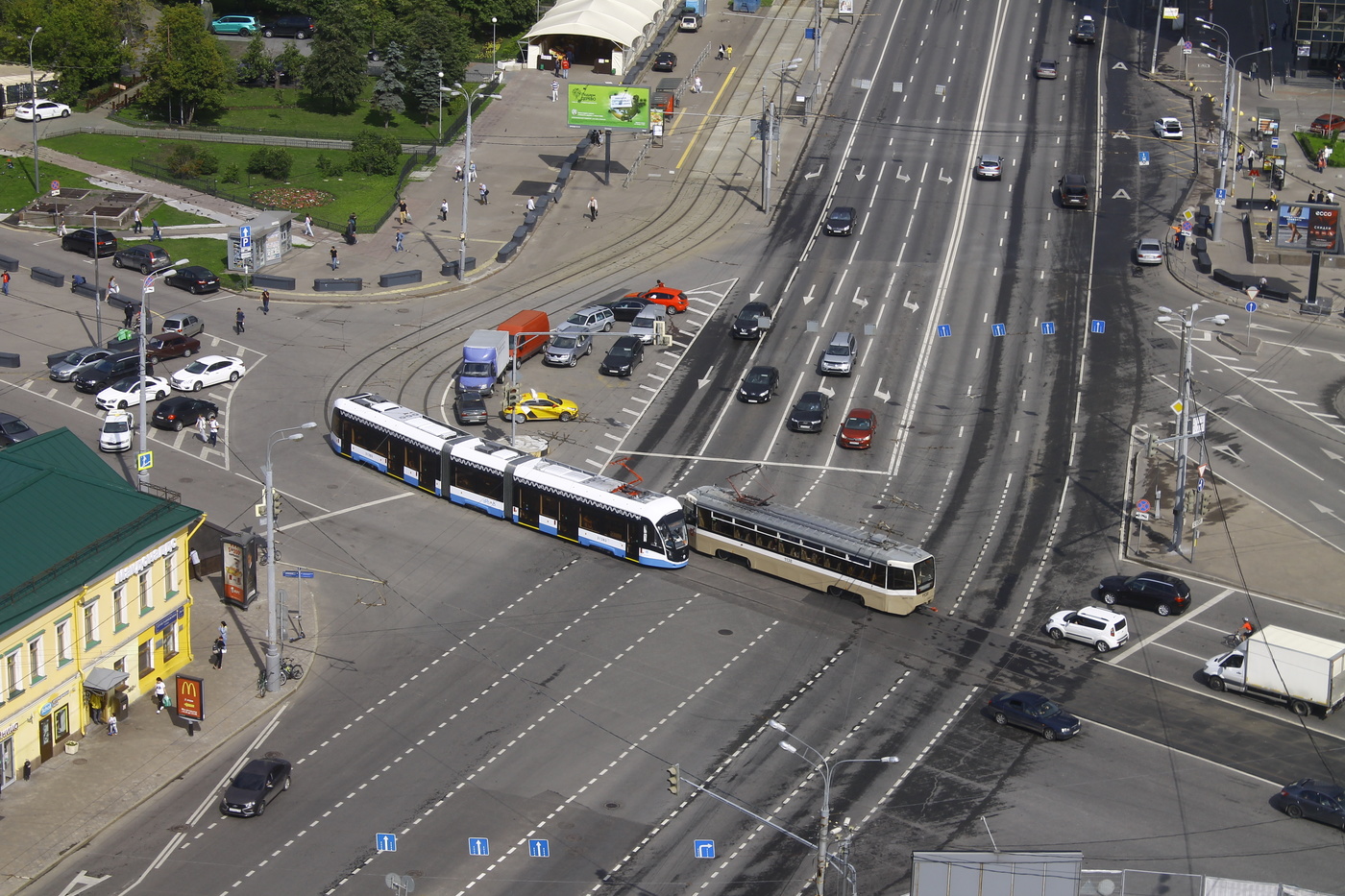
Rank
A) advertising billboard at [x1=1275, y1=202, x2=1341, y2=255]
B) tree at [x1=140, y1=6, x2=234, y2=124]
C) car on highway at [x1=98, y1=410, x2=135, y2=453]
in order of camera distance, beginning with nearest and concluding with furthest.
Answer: car on highway at [x1=98, y1=410, x2=135, y2=453] → advertising billboard at [x1=1275, y1=202, x2=1341, y2=255] → tree at [x1=140, y1=6, x2=234, y2=124]

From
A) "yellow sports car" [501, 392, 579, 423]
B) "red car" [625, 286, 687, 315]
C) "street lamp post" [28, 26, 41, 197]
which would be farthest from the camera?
"street lamp post" [28, 26, 41, 197]

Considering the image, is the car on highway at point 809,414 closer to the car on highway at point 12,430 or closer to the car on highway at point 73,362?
the car on highway at point 73,362

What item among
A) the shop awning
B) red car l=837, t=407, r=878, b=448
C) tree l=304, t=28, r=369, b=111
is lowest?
the shop awning

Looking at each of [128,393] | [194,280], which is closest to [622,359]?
[128,393]

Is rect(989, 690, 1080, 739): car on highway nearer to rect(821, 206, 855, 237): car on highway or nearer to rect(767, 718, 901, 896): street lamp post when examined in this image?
rect(767, 718, 901, 896): street lamp post

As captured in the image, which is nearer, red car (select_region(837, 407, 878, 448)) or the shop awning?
the shop awning

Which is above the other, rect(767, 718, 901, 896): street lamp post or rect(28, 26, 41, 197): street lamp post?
rect(28, 26, 41, 197): street lamp post

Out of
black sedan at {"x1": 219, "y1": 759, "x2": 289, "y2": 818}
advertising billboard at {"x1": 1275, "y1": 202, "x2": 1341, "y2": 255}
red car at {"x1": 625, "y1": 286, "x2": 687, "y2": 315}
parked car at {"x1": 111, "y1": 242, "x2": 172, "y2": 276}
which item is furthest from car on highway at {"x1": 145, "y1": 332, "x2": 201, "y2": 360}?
advertising billboard at {"x1": 1275, "y1": 202, "x2": 1341, "y2": 255}

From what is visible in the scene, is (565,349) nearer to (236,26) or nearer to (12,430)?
(12,430)
